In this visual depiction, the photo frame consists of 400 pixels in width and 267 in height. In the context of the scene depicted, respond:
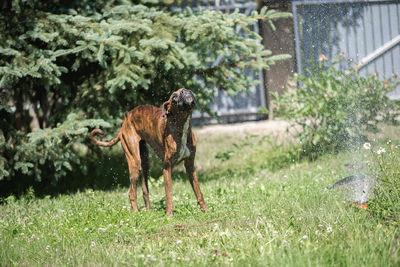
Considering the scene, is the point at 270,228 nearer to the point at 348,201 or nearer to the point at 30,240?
the point at 348,201

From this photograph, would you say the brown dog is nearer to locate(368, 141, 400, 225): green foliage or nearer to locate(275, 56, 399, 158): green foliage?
locate(368, 141, 400, 225): green foliage

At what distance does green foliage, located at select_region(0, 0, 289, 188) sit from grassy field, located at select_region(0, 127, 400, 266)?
723 millimetres

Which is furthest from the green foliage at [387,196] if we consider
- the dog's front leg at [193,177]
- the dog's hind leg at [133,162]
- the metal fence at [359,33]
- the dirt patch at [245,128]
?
the metal fence at [359,33]

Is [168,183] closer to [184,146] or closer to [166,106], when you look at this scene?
[184,146]

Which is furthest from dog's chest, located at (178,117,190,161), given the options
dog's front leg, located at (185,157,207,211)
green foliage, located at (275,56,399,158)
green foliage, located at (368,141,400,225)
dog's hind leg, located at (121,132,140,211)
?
green foliage, located at (275,56,399,158)

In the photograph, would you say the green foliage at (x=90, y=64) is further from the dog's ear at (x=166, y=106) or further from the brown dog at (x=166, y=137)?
the dog's ear at (x=166, y=106)

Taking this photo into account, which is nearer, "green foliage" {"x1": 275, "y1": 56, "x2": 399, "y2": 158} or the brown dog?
the brown dog

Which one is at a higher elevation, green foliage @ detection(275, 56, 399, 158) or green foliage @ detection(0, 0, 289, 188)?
green foliage @ detection(0, 0, 289, 188)

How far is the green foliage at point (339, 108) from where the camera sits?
6215mm

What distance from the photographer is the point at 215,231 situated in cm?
336

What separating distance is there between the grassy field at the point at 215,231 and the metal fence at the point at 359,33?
5.16 meters

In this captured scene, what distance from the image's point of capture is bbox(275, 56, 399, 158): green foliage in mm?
6215

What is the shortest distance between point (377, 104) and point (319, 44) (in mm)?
3853

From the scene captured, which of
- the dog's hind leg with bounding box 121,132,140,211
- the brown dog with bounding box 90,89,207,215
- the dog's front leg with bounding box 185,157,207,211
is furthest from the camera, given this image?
the dog's hind leg with bounding box 121,132,140,211
